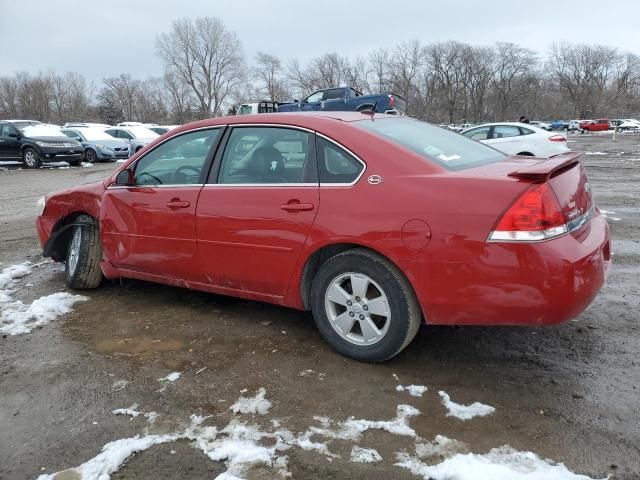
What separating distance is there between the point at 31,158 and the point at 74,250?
17.3m

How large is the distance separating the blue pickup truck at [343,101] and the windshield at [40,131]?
30.3ft

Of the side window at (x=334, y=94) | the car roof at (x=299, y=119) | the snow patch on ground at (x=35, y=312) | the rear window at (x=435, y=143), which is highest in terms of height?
the side window at (x=334, y=94)

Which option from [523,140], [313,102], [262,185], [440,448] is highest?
[313,102]

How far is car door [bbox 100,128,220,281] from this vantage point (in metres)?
3.84

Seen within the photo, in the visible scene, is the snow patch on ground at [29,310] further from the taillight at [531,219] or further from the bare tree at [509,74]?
the bare tree at [509,74]

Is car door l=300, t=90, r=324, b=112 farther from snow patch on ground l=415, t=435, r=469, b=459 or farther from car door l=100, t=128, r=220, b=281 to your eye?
snow patch on ground l=415, t=435, r=469, b=459

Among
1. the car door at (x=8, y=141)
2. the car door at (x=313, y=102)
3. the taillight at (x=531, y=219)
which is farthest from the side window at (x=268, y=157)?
the car door at (x=8, y=141)

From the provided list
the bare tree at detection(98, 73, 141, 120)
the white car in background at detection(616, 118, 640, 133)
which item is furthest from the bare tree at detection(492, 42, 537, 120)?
the bare tree at detection(98, 73, 141, 120)

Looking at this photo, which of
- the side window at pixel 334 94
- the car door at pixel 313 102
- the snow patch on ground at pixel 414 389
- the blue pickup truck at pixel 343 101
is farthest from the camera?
the car door at pixel 313 102

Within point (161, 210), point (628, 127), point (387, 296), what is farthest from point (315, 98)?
point (628, 127)

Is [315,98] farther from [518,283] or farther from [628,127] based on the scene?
[628,127]

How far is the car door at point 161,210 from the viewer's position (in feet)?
12.6

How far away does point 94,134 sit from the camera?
23.3m

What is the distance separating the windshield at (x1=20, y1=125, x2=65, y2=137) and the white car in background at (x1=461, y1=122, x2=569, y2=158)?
1566 centimetres
